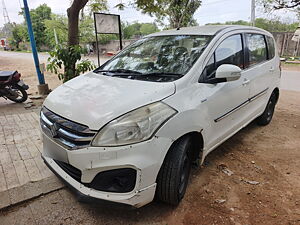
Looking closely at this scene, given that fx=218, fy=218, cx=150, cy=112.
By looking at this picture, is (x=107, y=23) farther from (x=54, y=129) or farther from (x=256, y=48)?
(x=54, y=129)

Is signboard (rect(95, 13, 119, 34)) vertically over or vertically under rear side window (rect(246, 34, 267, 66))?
over

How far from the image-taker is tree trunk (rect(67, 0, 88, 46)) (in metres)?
5.08

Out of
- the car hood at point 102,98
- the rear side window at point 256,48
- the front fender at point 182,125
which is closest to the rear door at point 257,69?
the rear side window at point 256,48

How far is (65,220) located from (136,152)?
3.31ft

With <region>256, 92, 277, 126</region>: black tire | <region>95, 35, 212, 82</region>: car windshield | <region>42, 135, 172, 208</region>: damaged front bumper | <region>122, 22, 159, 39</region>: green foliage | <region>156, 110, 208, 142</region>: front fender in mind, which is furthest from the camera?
<region>122, 22, 159, 39</region>: green foliage

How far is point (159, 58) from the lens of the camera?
2559 millimetres

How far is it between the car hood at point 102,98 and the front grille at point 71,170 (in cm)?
41

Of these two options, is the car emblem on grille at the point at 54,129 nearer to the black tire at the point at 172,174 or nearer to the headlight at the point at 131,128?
the headlight at the point at 131,128

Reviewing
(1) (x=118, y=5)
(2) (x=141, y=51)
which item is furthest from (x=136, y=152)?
(1) (x=118, y=5)

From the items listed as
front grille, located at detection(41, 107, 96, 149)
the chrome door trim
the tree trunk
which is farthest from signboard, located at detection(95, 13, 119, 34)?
front grille, located at detection(41, 107, 96, 149)

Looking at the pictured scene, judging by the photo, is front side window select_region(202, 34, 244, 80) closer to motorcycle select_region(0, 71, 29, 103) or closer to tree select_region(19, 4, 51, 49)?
motorcycle select_region(0, 71, 29, 103)

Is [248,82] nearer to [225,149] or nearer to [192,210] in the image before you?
[225,149]

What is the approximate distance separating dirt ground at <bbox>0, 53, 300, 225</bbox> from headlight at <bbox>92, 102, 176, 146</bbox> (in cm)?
72

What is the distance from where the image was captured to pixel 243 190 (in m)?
2.34
